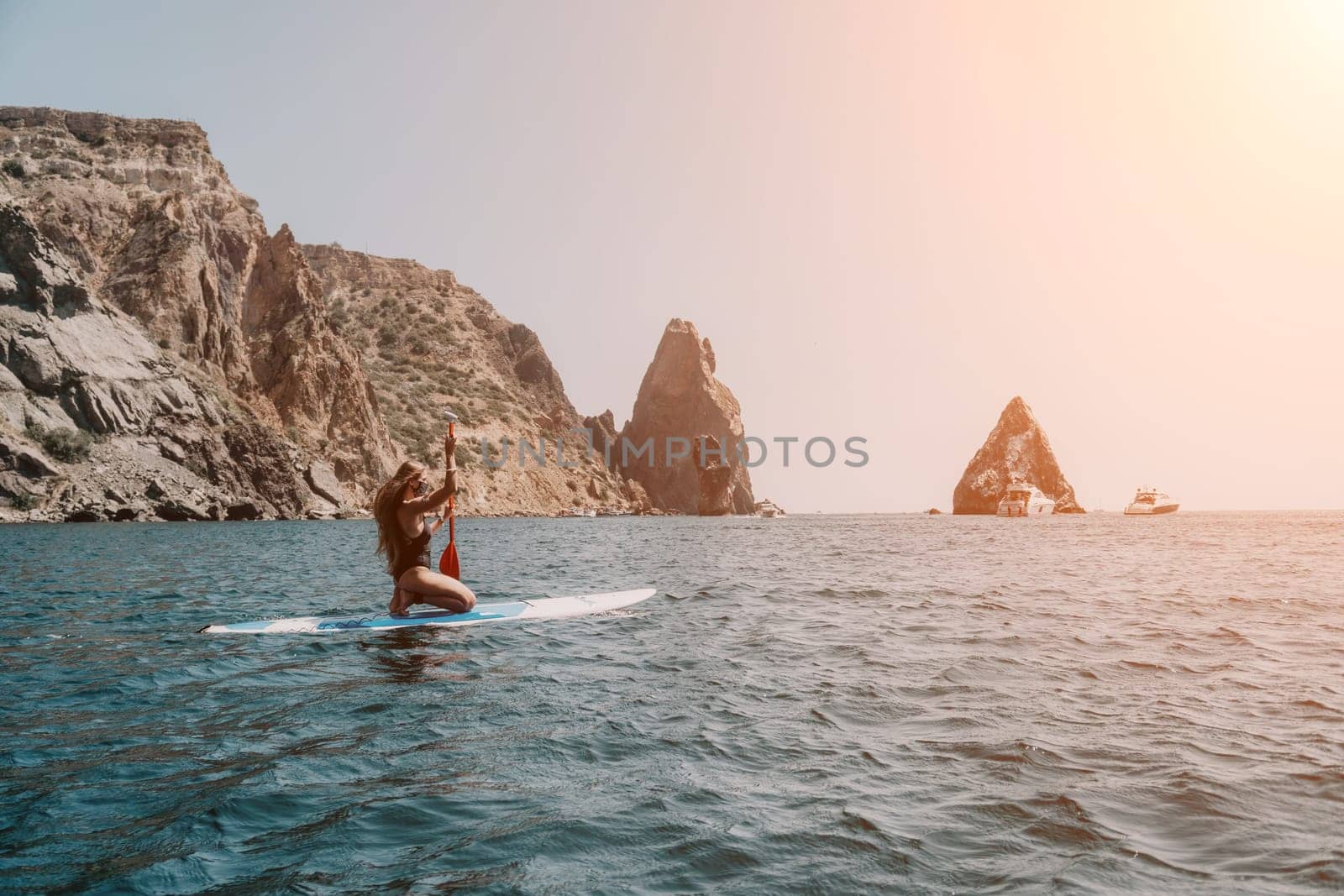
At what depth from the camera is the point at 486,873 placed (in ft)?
15.0

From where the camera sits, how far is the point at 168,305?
81.5m

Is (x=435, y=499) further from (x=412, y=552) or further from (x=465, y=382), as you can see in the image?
(x=465, y=382)

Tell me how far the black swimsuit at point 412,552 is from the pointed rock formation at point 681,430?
166535 millimetres

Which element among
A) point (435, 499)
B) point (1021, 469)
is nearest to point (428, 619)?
point (435, 499)

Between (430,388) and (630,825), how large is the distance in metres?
144

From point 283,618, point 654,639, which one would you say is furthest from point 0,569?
point 654,639

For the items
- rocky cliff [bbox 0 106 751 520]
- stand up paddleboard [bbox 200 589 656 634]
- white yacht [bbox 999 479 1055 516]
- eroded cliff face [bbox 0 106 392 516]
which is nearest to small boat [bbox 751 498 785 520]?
rocky cliff [bbox 0 106 751 520]

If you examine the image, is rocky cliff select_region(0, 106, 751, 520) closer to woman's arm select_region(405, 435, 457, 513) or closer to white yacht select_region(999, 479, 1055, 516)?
white yacht select_region(999, 479, 1055, 516)

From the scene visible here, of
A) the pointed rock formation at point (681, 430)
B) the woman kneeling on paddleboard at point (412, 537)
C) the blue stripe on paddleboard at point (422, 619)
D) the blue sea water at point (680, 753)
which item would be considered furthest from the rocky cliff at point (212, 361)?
the blue sea water at point (680, 753)

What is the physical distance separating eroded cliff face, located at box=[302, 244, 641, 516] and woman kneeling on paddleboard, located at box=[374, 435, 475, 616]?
333 feet

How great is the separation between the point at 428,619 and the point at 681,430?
180364mm

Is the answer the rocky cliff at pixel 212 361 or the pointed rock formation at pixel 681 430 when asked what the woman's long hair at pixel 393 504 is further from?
the pointed rock formation at pixel 681 430

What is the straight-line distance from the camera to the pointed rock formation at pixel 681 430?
18525cm

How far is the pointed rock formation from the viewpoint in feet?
608
